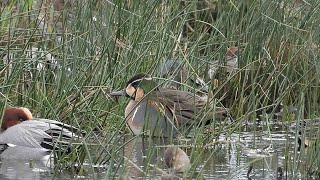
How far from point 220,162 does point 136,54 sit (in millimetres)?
1599

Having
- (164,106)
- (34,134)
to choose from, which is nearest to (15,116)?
(34,134)

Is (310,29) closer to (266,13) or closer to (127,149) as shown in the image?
(266,13)

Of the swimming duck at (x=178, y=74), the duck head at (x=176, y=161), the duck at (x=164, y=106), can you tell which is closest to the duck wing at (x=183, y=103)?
the duck at (x=164, y=106)

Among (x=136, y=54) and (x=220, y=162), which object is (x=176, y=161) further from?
(x=136, y=54)

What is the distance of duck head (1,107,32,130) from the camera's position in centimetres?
670

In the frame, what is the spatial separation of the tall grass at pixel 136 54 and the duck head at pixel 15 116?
161mm

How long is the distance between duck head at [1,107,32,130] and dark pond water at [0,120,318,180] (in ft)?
1.26

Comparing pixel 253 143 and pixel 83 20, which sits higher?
pixel 83 20

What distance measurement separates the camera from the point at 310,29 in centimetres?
826

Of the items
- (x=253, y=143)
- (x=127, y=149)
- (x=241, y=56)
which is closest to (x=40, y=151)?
(x=127, y=149)

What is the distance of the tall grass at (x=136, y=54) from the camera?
7012 millimetres

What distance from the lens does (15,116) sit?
22.0 feet

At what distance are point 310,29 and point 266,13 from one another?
0.53 meters

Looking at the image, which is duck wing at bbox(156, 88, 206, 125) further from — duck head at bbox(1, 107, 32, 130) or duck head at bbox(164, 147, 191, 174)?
duck head at bbox(164, 147, 191, 174)
